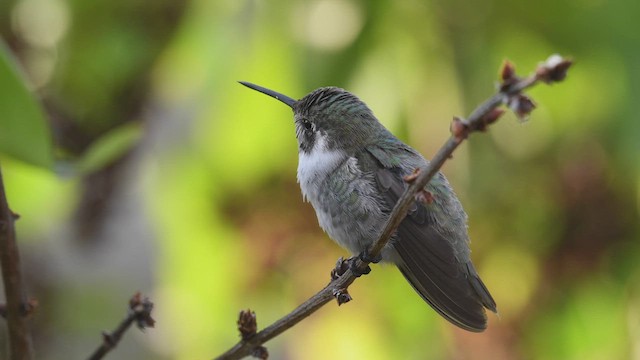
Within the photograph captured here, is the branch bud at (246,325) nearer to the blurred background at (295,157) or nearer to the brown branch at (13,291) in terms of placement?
the brown branch at (13,291)

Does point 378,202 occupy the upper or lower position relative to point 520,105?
upper

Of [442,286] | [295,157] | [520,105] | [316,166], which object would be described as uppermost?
[295,157]

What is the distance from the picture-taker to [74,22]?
10.6 ft

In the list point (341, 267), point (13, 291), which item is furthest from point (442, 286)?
point (13, 291)

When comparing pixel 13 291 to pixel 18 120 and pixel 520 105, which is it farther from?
pixel 520 105

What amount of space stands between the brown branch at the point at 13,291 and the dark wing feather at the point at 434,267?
0.87m

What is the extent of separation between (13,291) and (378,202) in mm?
923

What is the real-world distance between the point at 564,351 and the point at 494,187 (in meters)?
0.80

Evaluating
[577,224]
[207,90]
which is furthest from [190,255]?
[577,224]

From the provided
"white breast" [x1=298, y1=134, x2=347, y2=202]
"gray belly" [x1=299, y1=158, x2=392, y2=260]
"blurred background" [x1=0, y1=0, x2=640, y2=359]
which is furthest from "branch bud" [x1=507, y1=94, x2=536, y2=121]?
"blurred background" [x1=0, y1=0, x2=640, y2=359]

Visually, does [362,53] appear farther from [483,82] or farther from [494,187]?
[494,187]

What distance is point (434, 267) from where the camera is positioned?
1.91 metres

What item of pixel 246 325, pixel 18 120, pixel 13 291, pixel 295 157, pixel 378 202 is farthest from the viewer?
pixel 295 157

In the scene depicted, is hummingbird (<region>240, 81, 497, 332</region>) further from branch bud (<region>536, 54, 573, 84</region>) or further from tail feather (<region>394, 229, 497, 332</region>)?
branch bud (<region>536, 54, 573, 84</region>)
